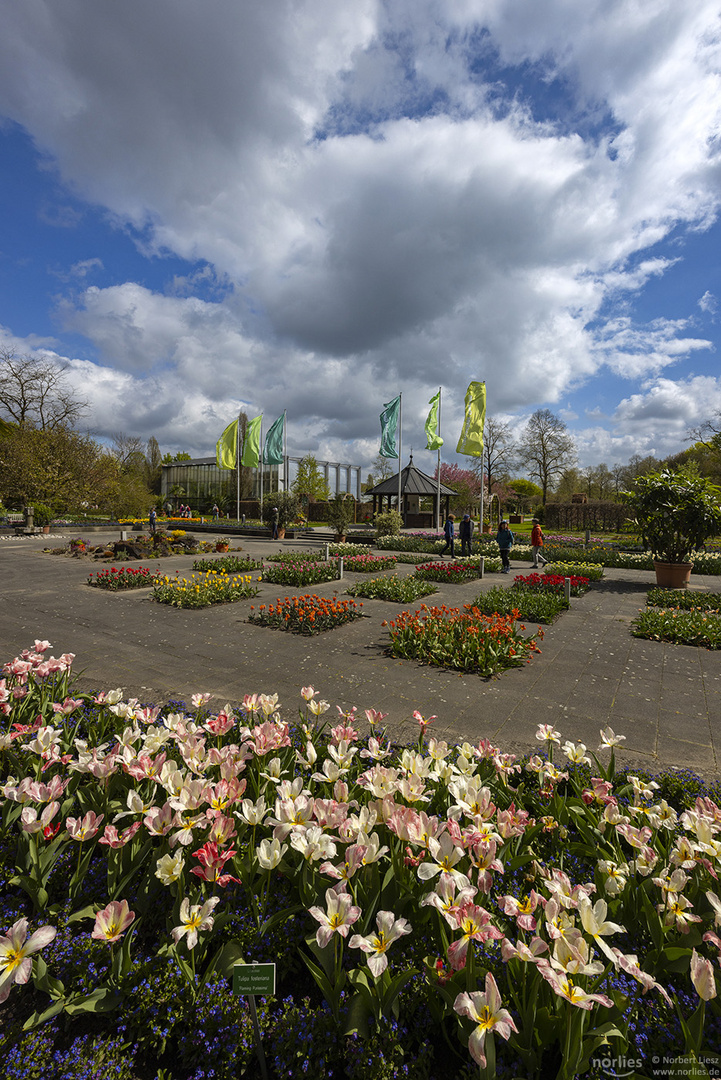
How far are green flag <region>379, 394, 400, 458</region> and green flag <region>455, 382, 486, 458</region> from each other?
6.04 metres

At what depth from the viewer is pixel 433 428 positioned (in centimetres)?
2344

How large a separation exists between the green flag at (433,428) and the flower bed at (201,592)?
52.9 feet

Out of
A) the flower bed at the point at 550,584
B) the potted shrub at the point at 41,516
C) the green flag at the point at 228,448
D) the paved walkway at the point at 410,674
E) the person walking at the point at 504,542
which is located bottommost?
the paved walkway at the point at 410,674

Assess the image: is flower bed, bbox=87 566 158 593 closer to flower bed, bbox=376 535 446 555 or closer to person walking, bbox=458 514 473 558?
person walking, bbox=458 514 473 558

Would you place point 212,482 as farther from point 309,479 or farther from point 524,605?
point 524,605

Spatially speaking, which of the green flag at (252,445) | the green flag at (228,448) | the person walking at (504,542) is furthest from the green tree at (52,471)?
the person walking at (504,542)

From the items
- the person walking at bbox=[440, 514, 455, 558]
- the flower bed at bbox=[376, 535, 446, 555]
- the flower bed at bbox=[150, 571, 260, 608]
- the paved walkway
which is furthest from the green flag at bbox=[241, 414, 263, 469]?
the paved walkway

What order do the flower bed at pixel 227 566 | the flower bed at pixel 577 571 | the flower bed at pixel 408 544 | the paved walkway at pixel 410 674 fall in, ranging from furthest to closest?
the flower bed at pixel 408 544
the flower bed at pixel 227 566
the flower bed at pixel 577 571
the paved walkway at pixel 410 674

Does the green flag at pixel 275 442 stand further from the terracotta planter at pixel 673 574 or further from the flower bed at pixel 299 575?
the terracotta planter at pixel 673 574

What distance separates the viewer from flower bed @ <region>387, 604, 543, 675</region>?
205 inches

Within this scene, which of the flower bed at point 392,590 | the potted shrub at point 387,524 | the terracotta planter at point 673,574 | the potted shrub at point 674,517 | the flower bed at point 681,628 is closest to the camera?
the flower bed at point 681,628

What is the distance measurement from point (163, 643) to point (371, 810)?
5.19 meters

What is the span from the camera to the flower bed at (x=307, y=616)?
6.71 m

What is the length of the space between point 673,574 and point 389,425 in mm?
16500
